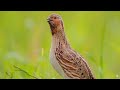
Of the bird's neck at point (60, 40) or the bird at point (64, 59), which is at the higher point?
the bird's neck at point (60, 40)

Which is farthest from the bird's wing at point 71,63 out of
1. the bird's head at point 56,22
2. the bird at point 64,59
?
the bird's head at point 56,22

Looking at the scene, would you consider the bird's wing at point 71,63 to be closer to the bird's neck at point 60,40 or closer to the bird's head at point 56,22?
the bird's neck at point 60,40

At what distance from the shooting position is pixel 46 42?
10.4 m

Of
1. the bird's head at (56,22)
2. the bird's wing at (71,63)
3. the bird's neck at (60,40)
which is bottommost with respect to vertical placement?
the bird's wing at (71,63)

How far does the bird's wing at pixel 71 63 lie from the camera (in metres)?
10.2

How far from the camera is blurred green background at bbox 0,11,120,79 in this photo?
10258mm

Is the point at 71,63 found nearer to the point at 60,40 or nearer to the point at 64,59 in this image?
the point at 64,59

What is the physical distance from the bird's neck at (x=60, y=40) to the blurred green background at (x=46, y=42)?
0.10 meters

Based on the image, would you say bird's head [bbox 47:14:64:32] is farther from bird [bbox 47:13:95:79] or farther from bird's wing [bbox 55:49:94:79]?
bird's wing [bbox 55:49:94:79]

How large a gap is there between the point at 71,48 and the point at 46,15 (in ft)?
0.99

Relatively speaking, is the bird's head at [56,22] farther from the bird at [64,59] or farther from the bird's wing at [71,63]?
the bird's wing at [71,63]

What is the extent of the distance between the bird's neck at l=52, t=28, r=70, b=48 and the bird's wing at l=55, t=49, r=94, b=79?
5 cm

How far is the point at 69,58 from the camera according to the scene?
401 inches
